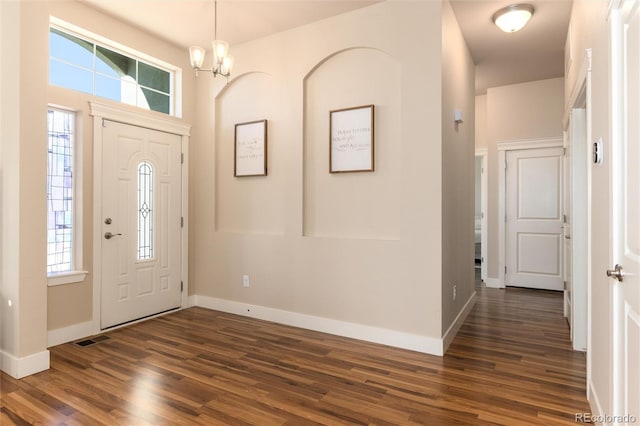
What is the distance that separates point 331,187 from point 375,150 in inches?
22.6

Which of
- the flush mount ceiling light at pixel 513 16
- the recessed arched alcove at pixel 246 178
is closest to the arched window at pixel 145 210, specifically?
the recessed arched alcove at pixel 246 178

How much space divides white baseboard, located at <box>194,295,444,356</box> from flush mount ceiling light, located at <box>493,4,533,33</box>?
116 inches

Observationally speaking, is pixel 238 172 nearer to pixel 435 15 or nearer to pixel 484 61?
pixel 435 15

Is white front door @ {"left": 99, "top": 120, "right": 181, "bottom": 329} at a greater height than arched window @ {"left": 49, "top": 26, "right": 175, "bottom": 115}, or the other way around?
arched window @ {"left": 49, "top": 26, "right": 175, "bottom": 115}

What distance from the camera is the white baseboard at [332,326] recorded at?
3137mm

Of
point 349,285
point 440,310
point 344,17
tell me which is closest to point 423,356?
point 440,310

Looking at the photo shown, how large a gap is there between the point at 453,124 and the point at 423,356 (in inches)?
85.2

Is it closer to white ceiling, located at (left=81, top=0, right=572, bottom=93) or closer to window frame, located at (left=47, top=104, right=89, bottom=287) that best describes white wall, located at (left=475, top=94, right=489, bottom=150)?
white ceiling, located at (left=81, top=0, right=572, bottom=93)

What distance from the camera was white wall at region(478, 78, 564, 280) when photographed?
5.34m

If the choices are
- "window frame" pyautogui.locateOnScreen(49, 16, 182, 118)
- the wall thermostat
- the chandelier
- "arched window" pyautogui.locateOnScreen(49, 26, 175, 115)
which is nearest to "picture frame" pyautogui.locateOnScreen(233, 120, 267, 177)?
"window frame" pyautogui.locateOnScreen(49, 16, 182, 118)

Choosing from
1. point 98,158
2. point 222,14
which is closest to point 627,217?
point 222,14

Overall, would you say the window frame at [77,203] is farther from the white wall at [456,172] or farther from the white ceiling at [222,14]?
the white wall at [456,172]

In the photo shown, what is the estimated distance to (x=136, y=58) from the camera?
4.01 m

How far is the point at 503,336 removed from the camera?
11.5 feet
